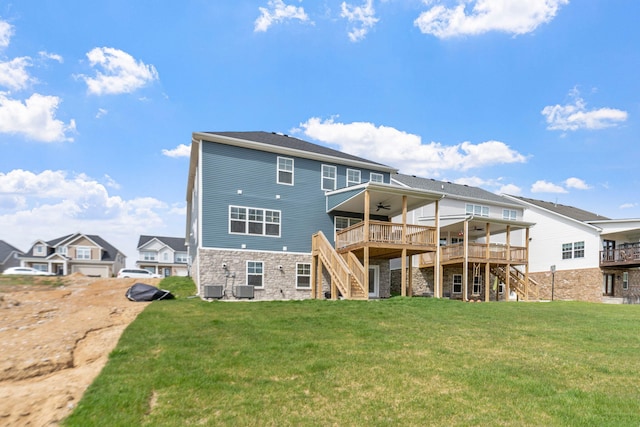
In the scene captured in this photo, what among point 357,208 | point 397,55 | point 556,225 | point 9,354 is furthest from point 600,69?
point 9,354

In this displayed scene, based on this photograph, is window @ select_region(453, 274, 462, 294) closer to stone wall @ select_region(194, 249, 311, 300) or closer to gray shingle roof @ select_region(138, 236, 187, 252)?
stone wall @ select_region(194, 249, 311, 300)

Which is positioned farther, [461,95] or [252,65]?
[461,95]

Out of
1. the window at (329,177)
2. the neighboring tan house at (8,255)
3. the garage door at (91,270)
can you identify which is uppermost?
the window at (329,177)

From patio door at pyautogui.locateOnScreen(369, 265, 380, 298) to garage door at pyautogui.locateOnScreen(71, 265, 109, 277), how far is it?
40.6m

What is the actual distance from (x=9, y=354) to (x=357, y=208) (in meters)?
14.8

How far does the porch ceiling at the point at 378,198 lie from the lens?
1595 cm

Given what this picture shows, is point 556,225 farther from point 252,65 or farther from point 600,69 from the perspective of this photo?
point 252,65

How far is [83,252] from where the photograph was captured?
46.2 m

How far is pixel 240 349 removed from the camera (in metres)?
6.71

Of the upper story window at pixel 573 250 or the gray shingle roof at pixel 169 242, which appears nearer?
the upper story window at pixel 573 250

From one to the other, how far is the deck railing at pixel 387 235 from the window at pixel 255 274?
13.6 feet

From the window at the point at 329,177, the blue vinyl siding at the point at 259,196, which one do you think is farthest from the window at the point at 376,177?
the window at the point at 329,177

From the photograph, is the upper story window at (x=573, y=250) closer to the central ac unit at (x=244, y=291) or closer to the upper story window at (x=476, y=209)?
the upper story window at (x=476, y=209)

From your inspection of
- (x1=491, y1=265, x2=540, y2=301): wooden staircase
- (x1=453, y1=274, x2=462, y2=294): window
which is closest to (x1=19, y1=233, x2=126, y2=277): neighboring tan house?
(x1=453, y1=274, x2=462, y2=294): window
